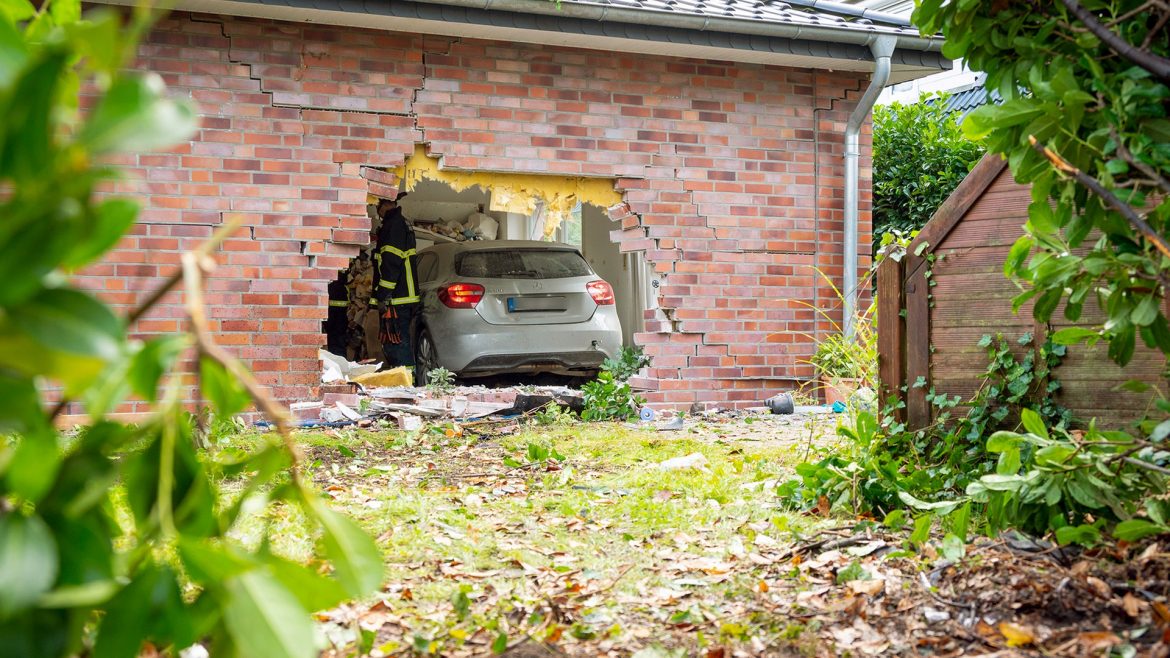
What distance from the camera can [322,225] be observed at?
25.0 ft

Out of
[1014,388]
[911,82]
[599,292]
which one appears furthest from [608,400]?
[911,82]

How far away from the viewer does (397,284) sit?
1012cm

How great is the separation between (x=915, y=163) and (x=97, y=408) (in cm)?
1264

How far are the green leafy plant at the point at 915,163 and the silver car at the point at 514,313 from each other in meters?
4.48

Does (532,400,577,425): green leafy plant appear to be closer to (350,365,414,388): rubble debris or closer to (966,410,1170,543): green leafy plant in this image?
(350,365,414,388): rubble debris

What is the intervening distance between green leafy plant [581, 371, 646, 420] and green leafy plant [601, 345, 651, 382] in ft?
2.21

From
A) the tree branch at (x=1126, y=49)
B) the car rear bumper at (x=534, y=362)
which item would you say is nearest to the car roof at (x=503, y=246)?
the car rear bumper at (x=534, y=362)

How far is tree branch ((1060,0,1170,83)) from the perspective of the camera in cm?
221

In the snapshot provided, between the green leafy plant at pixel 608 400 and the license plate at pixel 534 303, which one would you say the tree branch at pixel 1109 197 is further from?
the license plate at pixel 534 303

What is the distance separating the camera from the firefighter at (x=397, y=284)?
396 inches

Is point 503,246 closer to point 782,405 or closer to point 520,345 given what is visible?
point 520,345

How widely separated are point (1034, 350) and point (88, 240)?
141 inches

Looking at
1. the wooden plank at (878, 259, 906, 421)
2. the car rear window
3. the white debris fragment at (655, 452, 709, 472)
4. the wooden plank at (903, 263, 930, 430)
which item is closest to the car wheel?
the car rear window

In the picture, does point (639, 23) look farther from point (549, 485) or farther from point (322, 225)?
point (549, 485)
